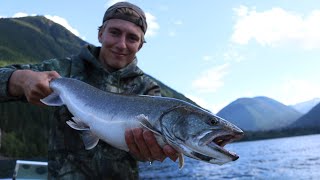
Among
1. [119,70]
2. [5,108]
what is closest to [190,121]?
[119,70]

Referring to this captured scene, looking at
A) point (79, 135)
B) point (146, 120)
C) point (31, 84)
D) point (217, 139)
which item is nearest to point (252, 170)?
point (79, 135)

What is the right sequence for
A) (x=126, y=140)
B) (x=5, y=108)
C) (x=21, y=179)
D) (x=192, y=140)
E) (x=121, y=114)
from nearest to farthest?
(x=192, y=140), (x=126, y=140), (x=121, y=114), (x=21, y=179), (x=5, y=108)

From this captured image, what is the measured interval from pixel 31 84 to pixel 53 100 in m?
0.56

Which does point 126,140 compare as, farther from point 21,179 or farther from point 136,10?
point 21,179

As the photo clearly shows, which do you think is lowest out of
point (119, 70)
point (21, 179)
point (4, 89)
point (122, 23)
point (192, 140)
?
point (21, 179)

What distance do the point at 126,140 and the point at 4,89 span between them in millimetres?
1834

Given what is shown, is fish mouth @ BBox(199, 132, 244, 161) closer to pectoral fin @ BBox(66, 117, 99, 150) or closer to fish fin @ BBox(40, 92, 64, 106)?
pectoral fin @ BBox(66, 117, 99, 150)

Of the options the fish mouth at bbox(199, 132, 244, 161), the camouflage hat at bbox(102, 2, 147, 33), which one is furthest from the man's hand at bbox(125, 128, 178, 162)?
the camouflage hat at bbox(102, 2, 147, 33)

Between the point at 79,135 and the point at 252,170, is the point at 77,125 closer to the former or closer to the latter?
the point at 79,135

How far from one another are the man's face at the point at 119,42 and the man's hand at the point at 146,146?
1477 millimetres

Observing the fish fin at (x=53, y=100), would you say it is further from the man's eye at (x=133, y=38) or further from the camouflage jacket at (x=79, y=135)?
the man's eye at (x=133, y=38)

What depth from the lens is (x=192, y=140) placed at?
4387mm

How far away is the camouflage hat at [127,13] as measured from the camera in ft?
19.2

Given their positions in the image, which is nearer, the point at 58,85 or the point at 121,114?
the point at 121,114
